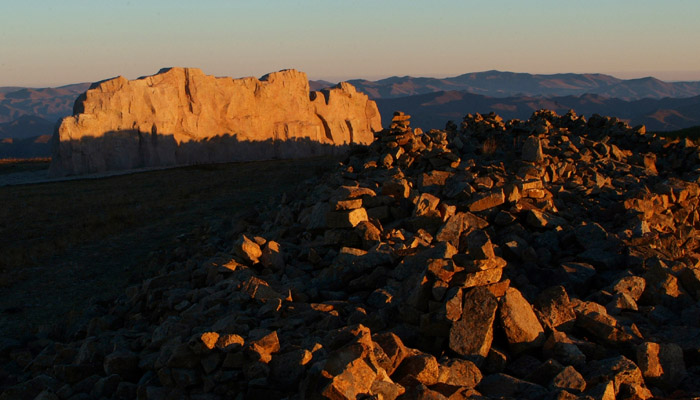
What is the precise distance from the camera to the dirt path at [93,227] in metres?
9.88

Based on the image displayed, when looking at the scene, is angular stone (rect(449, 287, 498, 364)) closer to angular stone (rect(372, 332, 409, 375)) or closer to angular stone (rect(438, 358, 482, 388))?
angular stone (rect(438, 358, 482, 388))

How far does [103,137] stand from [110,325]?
27518mm

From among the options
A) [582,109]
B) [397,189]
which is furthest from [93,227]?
[582,109]

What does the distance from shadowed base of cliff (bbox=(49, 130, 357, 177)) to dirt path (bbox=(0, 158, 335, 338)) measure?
4732 millimetres

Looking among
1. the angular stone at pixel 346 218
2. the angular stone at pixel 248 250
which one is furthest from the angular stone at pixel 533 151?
the angular stone at pixel 248 250

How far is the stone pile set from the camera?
4.34 m

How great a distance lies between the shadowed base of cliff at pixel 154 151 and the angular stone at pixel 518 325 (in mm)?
28706

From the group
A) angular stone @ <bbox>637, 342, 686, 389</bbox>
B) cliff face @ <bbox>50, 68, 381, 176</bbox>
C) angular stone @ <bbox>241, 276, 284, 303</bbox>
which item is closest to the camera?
angular stone @ <bbox>637, 342, 686, 389</bbox>

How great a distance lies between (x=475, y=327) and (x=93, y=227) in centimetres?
1335

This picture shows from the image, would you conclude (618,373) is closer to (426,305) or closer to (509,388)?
(509,388)

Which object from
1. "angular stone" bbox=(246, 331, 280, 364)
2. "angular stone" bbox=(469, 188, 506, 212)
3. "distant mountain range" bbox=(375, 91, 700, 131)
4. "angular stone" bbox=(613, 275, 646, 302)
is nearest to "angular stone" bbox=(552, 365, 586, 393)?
"angular stone" bbox=(613, 275, 646, 302)

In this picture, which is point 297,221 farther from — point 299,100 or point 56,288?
point 299,100

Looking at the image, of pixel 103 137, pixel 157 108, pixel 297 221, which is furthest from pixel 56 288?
pixel 157 108

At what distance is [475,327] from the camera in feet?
15.4
